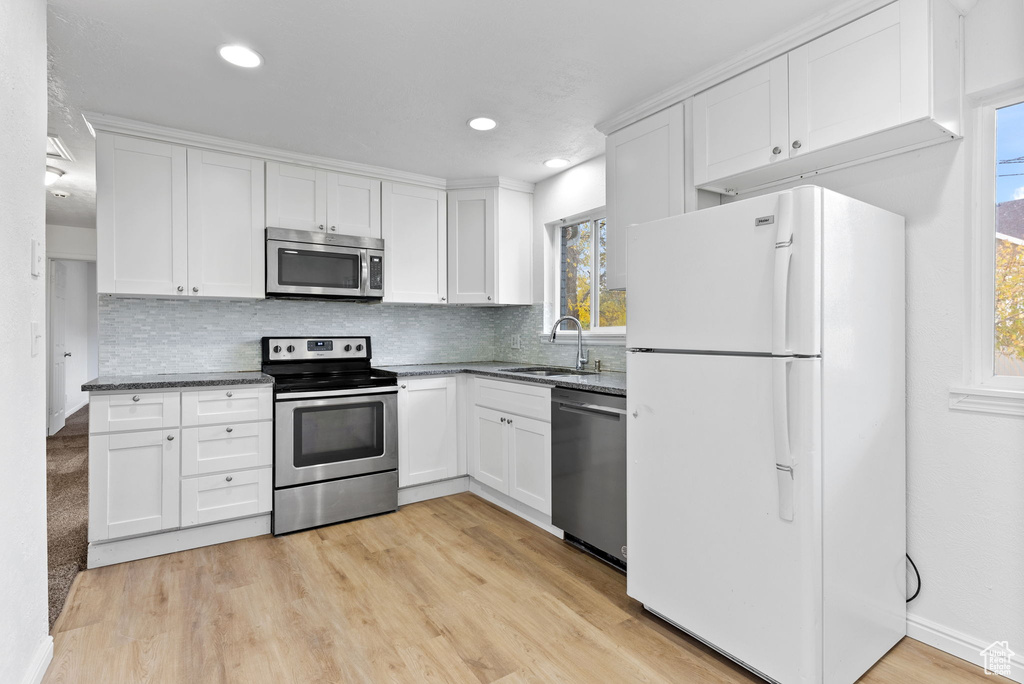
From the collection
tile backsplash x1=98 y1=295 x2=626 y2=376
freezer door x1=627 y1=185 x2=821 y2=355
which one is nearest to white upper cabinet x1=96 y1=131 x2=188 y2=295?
tile backsplash x1=98 y1=295 x2=626 y2=376

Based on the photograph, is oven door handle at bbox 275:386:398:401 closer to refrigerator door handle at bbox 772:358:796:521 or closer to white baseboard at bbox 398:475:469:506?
white baseboard at bbox 398:475:469:506

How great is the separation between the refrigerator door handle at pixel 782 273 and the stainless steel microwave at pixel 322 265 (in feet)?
8.80

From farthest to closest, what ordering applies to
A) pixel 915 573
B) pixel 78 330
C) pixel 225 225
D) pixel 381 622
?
pixel 78 330 → pixel 225 225 → pixel 381 622 → pixel 915 573

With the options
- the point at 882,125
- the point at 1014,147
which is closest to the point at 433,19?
the point at 882,125

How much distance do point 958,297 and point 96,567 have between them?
398 centimetres

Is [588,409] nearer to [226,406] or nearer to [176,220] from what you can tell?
[226,406]

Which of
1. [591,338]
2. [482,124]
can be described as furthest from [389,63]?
[591,338]

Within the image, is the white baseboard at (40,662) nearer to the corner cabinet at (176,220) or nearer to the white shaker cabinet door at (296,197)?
the corner cabinet at (176,220)

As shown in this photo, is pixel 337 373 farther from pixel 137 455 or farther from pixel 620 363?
pixel 620 363

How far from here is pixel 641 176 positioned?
268 centimetres

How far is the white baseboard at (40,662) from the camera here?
65.6 inches

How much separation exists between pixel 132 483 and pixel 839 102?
3598 millimetres

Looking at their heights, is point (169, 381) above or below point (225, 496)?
above

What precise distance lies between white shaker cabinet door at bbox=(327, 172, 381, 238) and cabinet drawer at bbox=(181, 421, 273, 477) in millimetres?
1403
